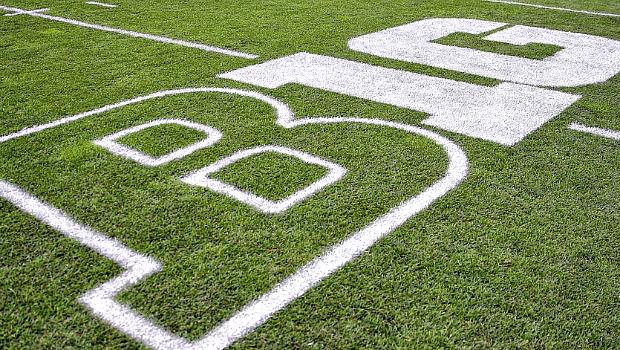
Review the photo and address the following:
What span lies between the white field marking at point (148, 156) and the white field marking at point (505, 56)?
2359 millimetres

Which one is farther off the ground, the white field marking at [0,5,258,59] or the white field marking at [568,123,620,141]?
the white field marking at [0,5,258,59]

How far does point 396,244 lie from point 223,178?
3.37 feet

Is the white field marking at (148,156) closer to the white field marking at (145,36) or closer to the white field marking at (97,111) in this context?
the white field marking at (97,111)

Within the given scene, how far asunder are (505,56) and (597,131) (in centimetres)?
189

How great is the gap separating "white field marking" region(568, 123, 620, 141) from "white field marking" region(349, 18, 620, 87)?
0.95 m

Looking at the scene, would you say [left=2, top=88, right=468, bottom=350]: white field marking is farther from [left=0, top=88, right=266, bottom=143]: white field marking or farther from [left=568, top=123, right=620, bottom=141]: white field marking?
[left=568, top=123, right=620, bottom=141]: white field marking

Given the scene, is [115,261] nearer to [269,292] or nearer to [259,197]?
[269,292]

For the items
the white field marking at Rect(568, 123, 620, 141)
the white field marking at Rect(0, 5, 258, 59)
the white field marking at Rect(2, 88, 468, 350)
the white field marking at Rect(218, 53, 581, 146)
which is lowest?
the white field marking at Rect(2, 88, 468, 350)

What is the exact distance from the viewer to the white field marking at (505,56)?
5.04 metres

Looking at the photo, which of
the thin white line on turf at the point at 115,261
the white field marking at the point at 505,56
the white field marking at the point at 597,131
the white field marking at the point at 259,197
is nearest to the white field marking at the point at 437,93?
the white field marking at the point at 597,131

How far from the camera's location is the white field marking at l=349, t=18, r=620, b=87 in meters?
5.04

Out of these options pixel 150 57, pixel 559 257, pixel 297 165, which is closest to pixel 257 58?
pixel 150 57

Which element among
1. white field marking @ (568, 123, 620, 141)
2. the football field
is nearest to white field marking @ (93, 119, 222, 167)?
the football field

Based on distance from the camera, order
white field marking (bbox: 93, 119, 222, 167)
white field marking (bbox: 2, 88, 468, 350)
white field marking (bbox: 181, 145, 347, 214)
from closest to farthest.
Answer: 1. white field marking (bbox: 2, 88, 468, 350)
2. white field marking (bbox: 181, 145, 347, 214)
3. white field marking (bbox: 93, 119, 222, 167)
